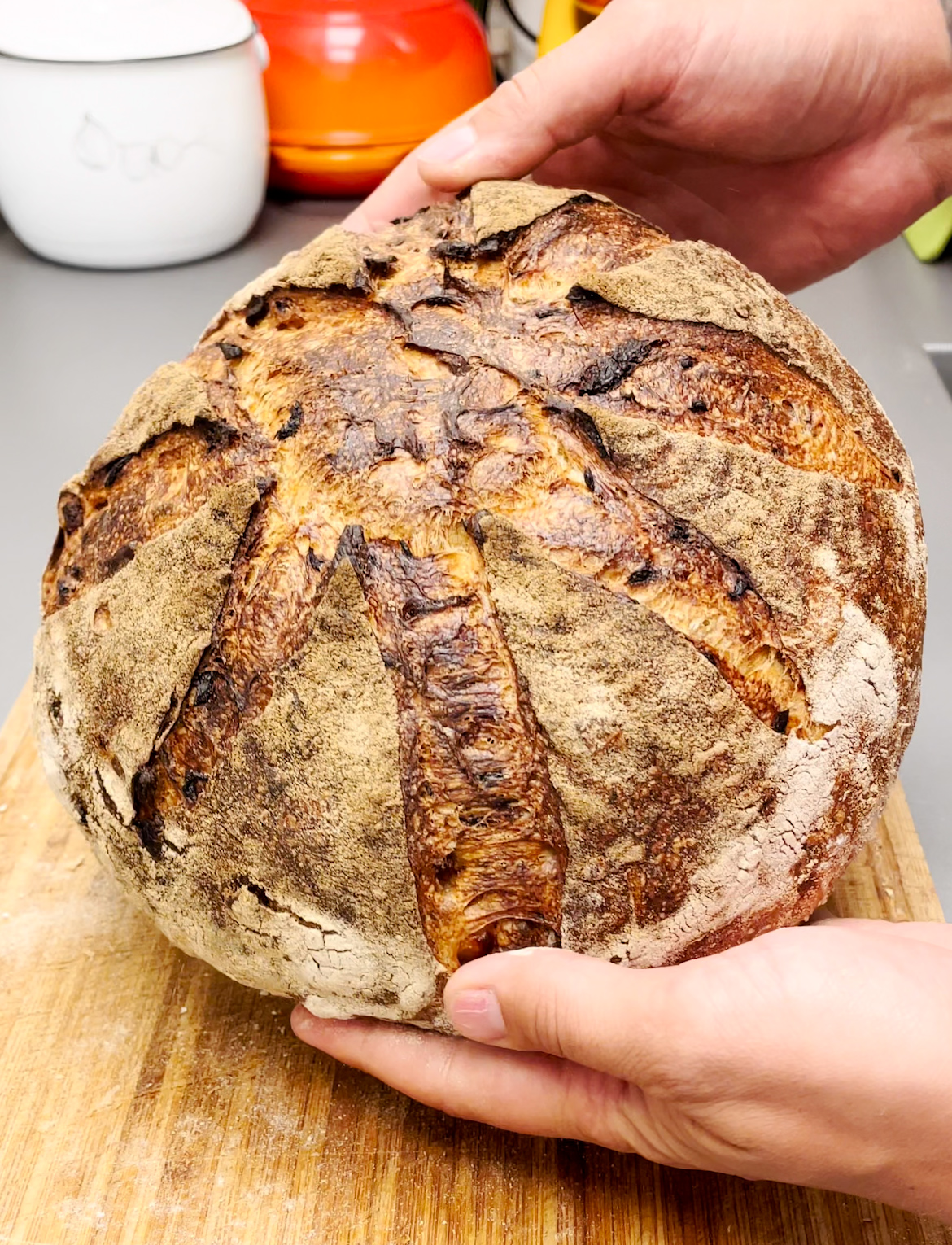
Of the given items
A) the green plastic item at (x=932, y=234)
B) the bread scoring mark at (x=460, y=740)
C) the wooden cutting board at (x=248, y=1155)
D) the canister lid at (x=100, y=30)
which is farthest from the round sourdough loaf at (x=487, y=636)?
the green plastic item at (x=932, y=234)

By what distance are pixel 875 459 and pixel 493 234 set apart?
41 centimetres

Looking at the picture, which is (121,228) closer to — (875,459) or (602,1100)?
(875,459)

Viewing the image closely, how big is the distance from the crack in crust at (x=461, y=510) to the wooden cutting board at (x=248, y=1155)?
8.5 inches

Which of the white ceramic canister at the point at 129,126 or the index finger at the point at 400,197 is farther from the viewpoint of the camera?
the white ceramic canister at the point at 129,126

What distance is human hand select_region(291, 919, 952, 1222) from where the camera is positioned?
899 mm

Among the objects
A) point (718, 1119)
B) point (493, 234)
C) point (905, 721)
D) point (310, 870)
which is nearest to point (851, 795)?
point (905, 721)

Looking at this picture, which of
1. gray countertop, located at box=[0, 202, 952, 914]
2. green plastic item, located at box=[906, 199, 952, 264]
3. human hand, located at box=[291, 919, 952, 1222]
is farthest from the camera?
green plastic item, located at box=[906, 199, 952, 264]

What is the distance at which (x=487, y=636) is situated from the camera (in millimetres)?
992

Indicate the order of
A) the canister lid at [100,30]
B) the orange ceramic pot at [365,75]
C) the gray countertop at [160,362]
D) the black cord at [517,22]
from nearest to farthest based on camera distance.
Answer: the gray countertop at [160,362], the canister lid at [100,30], the orange ceramic pot at [365,75], the black cord at [517,22]

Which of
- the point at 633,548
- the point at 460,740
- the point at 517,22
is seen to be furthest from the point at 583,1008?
the point at 517,22

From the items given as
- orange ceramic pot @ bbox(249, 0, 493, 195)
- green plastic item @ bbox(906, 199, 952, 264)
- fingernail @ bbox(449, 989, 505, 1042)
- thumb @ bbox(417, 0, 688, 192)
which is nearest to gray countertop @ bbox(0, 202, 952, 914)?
green plastic item @ bbox(906, 199, 952, 264)

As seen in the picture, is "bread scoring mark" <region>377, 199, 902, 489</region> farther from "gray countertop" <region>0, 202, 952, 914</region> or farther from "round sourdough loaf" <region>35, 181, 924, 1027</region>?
"gray countertop" <region>0, 202, 952, 914</region>

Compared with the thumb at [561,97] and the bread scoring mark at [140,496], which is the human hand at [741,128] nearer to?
the thumb at [561,97]

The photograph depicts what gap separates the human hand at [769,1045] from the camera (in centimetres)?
90
